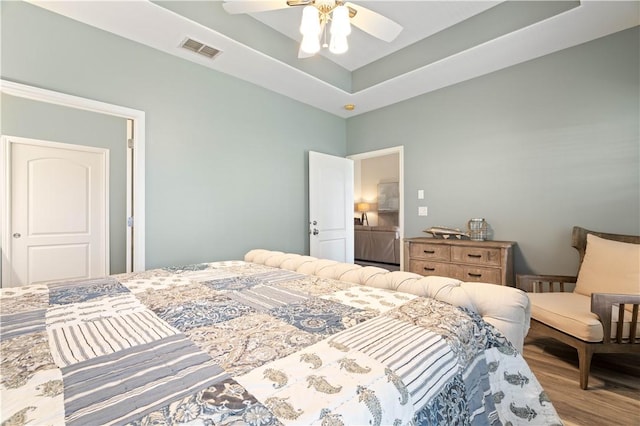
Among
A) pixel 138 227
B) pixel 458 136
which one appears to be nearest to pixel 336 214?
pixel 458 136

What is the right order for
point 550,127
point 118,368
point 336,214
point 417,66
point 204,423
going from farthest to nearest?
point 336,214 → point 417,66 → point 550,127 → point 118,368 → point 204,423

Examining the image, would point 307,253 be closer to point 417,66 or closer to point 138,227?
point 138,227

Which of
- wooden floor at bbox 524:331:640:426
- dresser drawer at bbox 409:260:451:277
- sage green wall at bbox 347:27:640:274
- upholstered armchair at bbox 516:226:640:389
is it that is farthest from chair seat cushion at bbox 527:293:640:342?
dresser drawer at bbox 409:260:451:277

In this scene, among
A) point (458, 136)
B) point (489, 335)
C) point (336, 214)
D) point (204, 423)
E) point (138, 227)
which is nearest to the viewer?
point (204, 423)

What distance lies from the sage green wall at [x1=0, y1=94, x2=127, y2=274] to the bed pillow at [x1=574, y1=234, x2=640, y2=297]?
Answer: 15.9 ft

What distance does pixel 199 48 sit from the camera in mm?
2527

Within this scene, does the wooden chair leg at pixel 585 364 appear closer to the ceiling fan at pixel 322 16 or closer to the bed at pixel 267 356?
the bed at pixel 267 356

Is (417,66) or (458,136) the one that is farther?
(458,136)

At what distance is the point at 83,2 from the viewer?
199 cm

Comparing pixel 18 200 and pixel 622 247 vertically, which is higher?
pixel 18 200

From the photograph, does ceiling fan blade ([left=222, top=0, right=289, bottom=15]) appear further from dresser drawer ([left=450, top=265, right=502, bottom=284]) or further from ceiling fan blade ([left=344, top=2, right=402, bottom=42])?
dresser drawer ([left=450, top=265, right=502, bottom=284])

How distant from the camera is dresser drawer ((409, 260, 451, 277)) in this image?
9.42 ft

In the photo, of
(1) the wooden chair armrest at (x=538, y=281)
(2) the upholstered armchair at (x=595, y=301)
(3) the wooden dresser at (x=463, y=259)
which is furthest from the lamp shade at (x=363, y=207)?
(1) the wooden chair armrest at (x=538, y=281)

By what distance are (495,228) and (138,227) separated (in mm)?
3446
